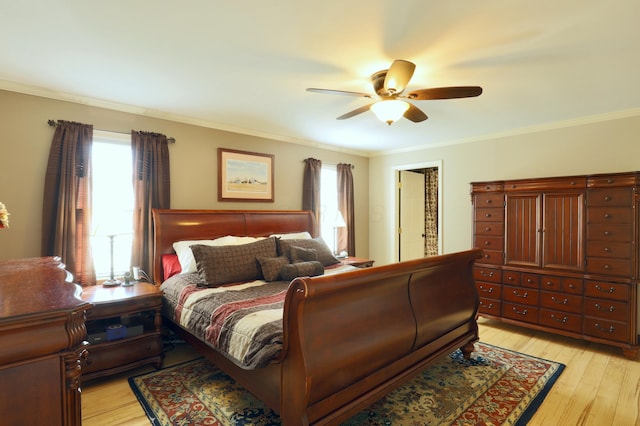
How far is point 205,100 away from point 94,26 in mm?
1256

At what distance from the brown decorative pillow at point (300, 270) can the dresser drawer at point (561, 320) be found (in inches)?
98.4

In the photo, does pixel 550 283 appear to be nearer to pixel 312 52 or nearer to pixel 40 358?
pixel 312 52

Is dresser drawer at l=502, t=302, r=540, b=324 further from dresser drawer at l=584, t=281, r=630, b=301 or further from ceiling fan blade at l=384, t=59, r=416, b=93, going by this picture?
ceiling fan blade at l=384, t=59, r=416, b=93

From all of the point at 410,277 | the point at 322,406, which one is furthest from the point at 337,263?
the point at 322,406

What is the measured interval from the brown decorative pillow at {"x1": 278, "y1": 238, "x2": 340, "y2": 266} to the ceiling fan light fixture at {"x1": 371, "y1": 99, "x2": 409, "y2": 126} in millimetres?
1741

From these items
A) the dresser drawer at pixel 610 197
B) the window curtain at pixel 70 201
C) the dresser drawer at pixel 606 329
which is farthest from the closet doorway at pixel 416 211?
the window curtain at pixel 70 201

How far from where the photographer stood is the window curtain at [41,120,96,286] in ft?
9.41

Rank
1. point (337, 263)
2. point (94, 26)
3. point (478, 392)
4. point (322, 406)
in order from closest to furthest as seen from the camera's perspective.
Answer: point (322, 406), point (94, 26), point (478, 392), point (337, 263)

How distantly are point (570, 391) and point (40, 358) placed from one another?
3.26m

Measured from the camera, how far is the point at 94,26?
6.33ft

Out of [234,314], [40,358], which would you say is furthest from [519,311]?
[40,358]

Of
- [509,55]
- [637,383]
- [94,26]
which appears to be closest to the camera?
[94,26]

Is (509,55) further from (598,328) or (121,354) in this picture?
(121,354)

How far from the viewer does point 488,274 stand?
13.0 ft
